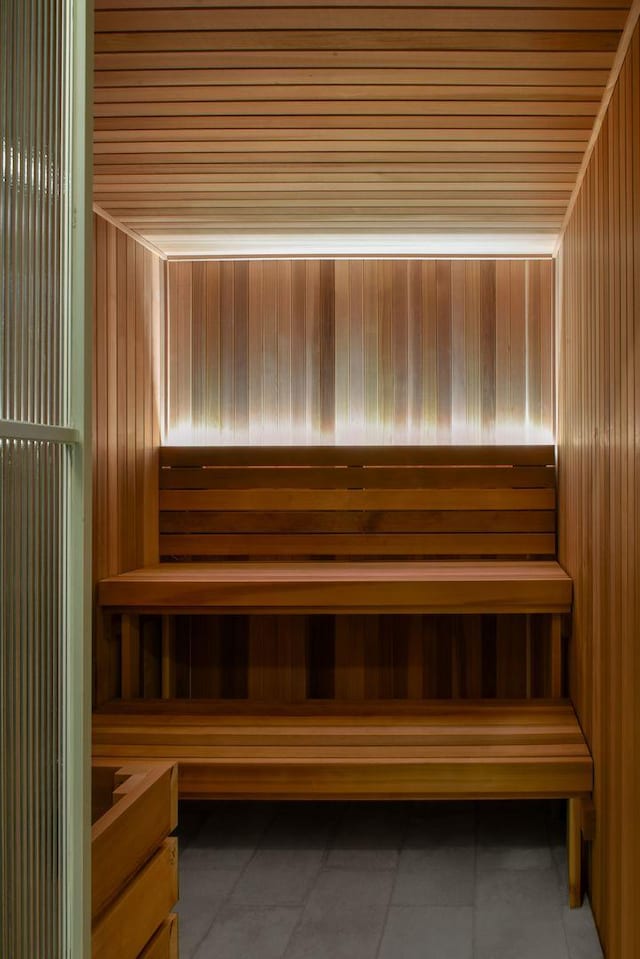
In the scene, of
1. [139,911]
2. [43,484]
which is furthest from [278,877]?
[43,484]

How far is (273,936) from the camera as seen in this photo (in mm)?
2734

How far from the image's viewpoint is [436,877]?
312cm

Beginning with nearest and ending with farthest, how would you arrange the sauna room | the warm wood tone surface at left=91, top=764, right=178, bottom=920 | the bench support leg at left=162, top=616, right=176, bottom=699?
the sauna room, the warm wood tone surface at left=91, top=764, right=178, bottom=920, the bench support leg at left=162, top=616, right=176, bottom=699

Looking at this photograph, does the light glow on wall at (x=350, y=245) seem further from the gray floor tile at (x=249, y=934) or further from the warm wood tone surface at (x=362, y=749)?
the gray floor tile at (x=249, y=934)

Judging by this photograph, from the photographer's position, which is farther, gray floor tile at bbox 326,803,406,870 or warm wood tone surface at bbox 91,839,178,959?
gray floor tile at bbox 326,803,406,870

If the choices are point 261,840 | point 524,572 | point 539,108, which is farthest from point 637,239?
point 261,840

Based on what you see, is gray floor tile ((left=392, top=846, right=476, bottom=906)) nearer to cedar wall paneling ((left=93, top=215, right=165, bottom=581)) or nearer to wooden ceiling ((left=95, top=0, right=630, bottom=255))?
cedar wall paneling ((left=93, top=215, right=165, bottom=581))

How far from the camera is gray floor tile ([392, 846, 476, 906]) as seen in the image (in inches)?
116

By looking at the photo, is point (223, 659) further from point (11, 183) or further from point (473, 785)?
point (11, 183)

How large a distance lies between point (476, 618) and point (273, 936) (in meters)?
1.84

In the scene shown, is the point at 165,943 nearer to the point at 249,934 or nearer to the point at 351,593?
the point at 249,934

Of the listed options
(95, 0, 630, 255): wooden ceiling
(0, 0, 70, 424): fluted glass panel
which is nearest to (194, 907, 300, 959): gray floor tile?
(0, 0, 70, 424): fluted glass panel

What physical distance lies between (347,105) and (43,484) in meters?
1.75

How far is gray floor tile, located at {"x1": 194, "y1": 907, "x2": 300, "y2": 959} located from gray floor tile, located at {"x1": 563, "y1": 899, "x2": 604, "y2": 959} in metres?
0.93
